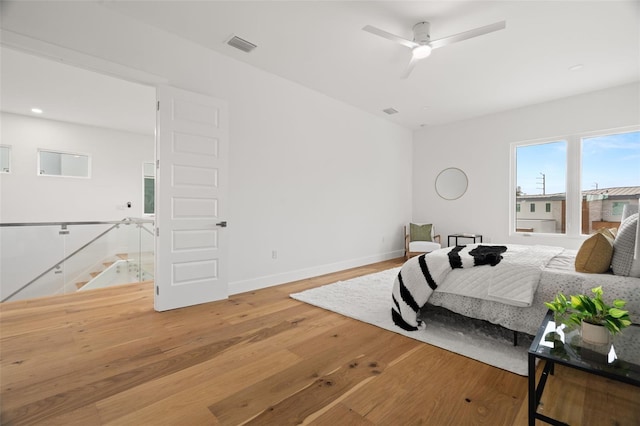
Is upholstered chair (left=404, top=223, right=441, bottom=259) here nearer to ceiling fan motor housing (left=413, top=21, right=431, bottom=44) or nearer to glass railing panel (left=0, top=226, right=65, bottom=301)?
ceiling fan motor housing (left=413, top=21, right=431, bottom=44)

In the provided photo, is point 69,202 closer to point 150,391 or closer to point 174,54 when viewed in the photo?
point 174,54

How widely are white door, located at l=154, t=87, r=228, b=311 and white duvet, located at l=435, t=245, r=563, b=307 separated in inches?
98.3

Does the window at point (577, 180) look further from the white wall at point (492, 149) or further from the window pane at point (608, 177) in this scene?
the white wall at point (492, 149)

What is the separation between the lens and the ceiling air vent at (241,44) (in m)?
3.28

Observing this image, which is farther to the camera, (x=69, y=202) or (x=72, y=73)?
(x=69, y=202)

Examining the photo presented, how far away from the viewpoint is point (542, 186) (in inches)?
209

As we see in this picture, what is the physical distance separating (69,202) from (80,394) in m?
6.34

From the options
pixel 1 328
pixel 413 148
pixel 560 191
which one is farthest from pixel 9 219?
pixel 560 191

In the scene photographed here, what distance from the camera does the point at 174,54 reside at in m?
3.26

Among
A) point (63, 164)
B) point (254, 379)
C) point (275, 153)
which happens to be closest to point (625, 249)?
point (254, 379)

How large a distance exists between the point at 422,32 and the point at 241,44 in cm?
198

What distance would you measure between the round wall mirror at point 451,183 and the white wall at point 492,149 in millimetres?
97

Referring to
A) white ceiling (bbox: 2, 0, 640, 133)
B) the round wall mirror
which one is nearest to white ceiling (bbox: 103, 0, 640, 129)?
white ceiling (bbox: 2, 0, 640, 133)

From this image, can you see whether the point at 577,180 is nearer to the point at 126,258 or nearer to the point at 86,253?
the point at 126,258
